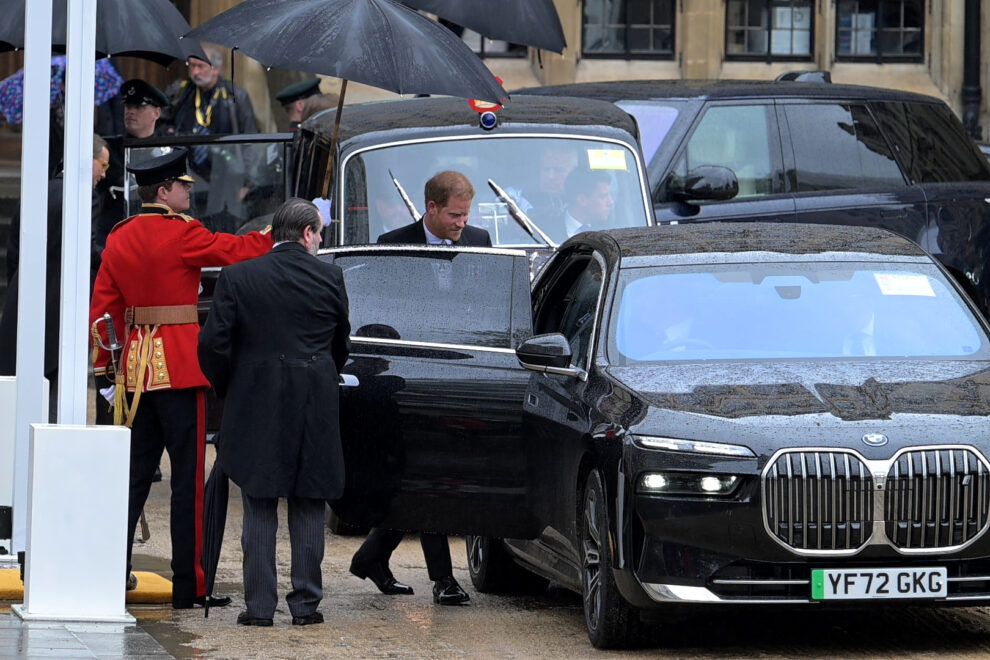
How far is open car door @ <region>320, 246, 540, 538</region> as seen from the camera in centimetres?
981

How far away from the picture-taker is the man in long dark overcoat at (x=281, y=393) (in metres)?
9.60

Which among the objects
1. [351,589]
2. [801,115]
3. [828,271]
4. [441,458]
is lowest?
[351,589]

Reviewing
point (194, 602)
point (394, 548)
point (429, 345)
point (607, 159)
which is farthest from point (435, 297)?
point (607, 159)

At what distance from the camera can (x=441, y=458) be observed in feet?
32.4

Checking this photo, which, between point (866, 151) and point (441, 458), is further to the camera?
point (866, 151)

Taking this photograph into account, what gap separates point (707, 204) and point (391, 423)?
16.2 ft

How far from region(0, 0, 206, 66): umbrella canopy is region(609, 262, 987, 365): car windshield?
3.40 meters

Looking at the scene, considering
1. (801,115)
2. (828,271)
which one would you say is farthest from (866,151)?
(828,271)

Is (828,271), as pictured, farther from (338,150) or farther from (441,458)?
(338,150)

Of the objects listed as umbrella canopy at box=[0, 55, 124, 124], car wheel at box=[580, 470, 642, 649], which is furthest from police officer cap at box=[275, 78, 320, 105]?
car wheel at box=[580, 470, 642, 649]

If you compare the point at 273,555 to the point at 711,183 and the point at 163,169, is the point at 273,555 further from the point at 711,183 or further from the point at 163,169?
the point at 711,183

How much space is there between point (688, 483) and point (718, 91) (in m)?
6.70

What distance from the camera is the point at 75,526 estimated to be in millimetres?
9430

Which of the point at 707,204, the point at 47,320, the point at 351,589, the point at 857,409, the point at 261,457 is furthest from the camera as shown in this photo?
the point at 707,204
